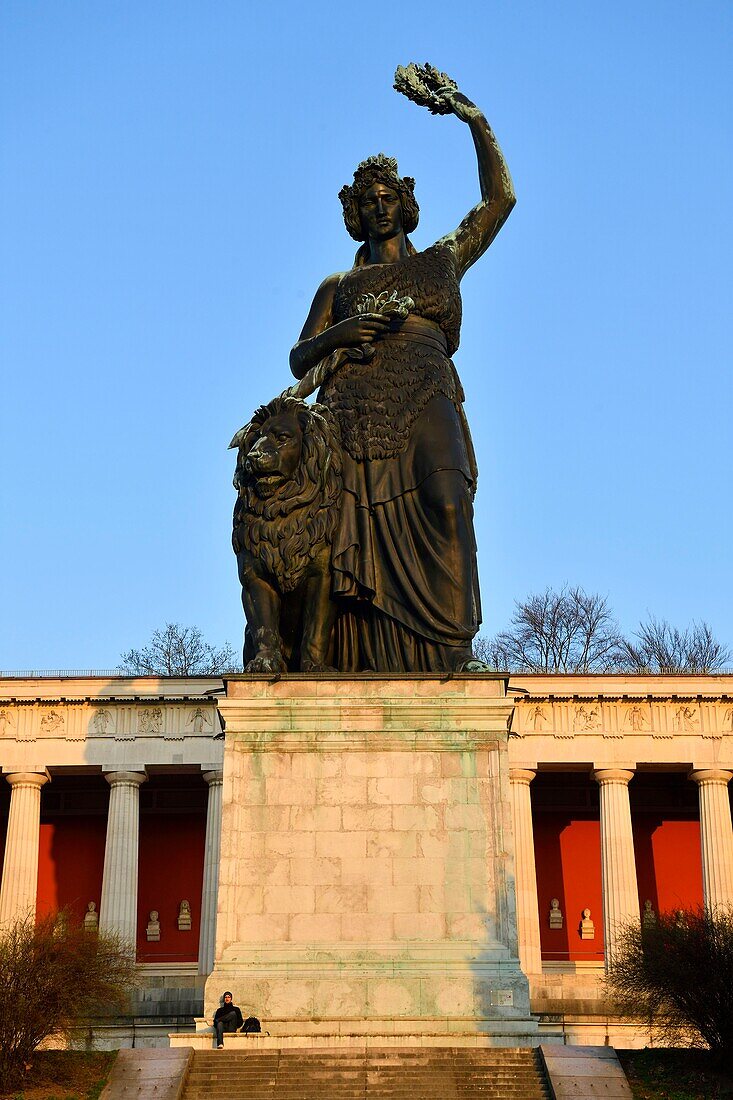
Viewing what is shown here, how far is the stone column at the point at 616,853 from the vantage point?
43656mm

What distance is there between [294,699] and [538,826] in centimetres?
3419

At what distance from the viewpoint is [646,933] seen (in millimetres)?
21484

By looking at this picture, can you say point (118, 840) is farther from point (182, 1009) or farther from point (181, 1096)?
point (181, 1096)

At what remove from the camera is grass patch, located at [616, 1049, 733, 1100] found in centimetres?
A: 1467

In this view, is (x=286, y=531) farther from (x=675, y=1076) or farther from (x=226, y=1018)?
(x=675, y=1076)

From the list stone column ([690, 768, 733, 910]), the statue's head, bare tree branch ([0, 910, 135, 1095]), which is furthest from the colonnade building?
the statue's head

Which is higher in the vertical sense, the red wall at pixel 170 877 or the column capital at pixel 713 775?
the column capital at pixel 713 775

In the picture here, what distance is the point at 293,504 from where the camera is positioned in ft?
58.6

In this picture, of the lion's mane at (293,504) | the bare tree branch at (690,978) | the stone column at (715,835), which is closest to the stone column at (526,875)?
the stone column at (715,835)

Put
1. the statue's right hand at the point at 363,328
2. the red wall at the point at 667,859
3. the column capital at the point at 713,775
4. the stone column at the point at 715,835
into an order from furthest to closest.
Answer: the red wall at the point at 667,859 → the column capital at the point at 713,775 → the stone column at the point at 715,835 → the statue's right hand at the point at 363,328

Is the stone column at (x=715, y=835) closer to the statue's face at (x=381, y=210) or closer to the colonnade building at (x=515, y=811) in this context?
the colonnade building at (x=515, y=811)

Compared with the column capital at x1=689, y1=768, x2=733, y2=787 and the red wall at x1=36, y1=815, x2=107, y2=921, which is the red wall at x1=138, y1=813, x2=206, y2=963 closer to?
the red wall at x1=36, y1=815, x2=107, y2=921

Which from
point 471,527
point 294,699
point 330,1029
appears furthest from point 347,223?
point 330,1029

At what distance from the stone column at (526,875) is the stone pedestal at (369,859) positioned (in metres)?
26.9
